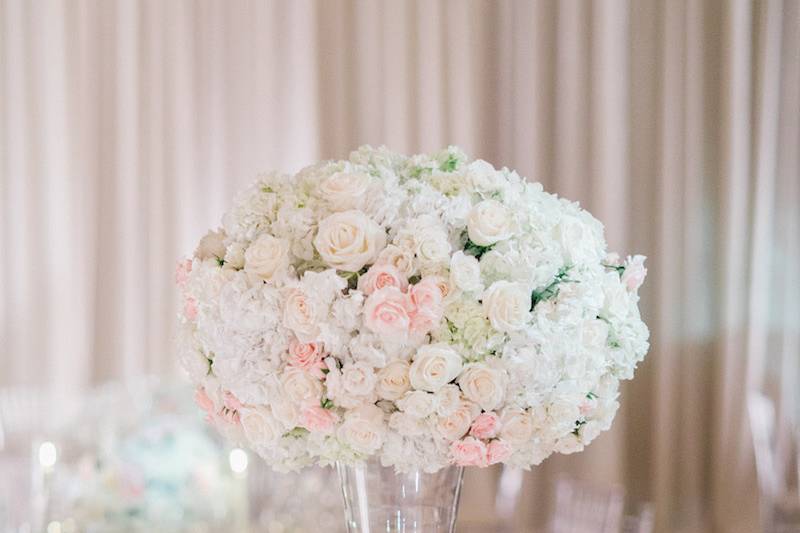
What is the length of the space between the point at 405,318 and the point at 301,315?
14cm

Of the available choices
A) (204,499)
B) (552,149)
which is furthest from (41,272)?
(552,149)

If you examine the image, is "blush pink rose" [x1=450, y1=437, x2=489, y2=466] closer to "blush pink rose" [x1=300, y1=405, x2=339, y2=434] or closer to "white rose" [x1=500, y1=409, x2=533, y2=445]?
"white rose" [x1=500, y1=409, x2=533, y2=445]

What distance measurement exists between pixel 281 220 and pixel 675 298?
4.22 meters

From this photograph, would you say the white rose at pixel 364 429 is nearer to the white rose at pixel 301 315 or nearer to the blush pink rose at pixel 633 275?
the white rose at pixel 301 315

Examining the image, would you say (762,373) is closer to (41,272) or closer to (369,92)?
(369,92)

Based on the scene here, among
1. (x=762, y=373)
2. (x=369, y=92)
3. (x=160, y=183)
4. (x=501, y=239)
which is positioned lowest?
(x=762, y=373)

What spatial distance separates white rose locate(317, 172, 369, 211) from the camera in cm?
162

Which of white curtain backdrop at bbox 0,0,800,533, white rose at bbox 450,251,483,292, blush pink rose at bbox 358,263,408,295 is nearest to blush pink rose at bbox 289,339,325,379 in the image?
blush pink rose at bbox 358,263,408,295

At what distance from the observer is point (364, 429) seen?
1.55 meters

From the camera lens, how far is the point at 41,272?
6.06 m

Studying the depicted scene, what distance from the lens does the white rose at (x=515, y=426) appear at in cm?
159

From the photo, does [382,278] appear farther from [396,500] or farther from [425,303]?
[396,500]

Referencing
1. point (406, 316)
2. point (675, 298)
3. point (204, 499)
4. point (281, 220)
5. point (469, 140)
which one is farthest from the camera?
point (469, 140)

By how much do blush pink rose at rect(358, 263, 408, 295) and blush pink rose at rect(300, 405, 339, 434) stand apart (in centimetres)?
17
